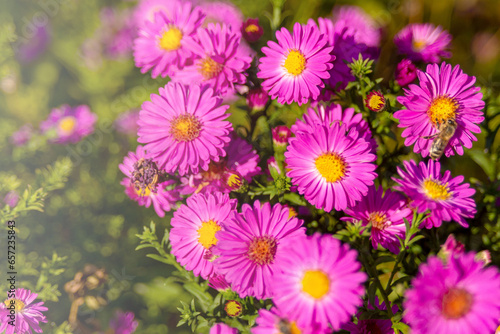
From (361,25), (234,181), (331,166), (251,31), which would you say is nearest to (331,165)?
(331,166)

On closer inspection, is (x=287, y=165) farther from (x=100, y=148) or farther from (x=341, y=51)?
(x=100, y=148)

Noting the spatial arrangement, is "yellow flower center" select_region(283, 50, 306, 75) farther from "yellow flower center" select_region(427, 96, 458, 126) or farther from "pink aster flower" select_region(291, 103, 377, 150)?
"yellow flower center" select_region(427, 96, 458, 126)

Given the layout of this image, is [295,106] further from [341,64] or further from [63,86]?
[63,86]

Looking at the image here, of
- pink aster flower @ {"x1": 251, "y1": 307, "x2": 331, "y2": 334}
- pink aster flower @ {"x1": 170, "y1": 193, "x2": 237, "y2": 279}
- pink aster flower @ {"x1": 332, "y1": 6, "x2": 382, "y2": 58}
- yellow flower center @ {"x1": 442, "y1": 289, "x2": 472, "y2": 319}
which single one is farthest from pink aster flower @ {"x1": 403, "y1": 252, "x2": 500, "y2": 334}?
pink aster flower @ {"x1": 332, "y1": 6, "x2": 382, "y2": 58}

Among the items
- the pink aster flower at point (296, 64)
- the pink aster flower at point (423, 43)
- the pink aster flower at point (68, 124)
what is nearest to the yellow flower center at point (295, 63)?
the pink aster flower at point (296, 64)

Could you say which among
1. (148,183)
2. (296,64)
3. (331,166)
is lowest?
(148,183)

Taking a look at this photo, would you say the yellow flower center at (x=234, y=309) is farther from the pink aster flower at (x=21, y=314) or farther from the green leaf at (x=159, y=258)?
the pink aster flower at (x=21, y=314)
